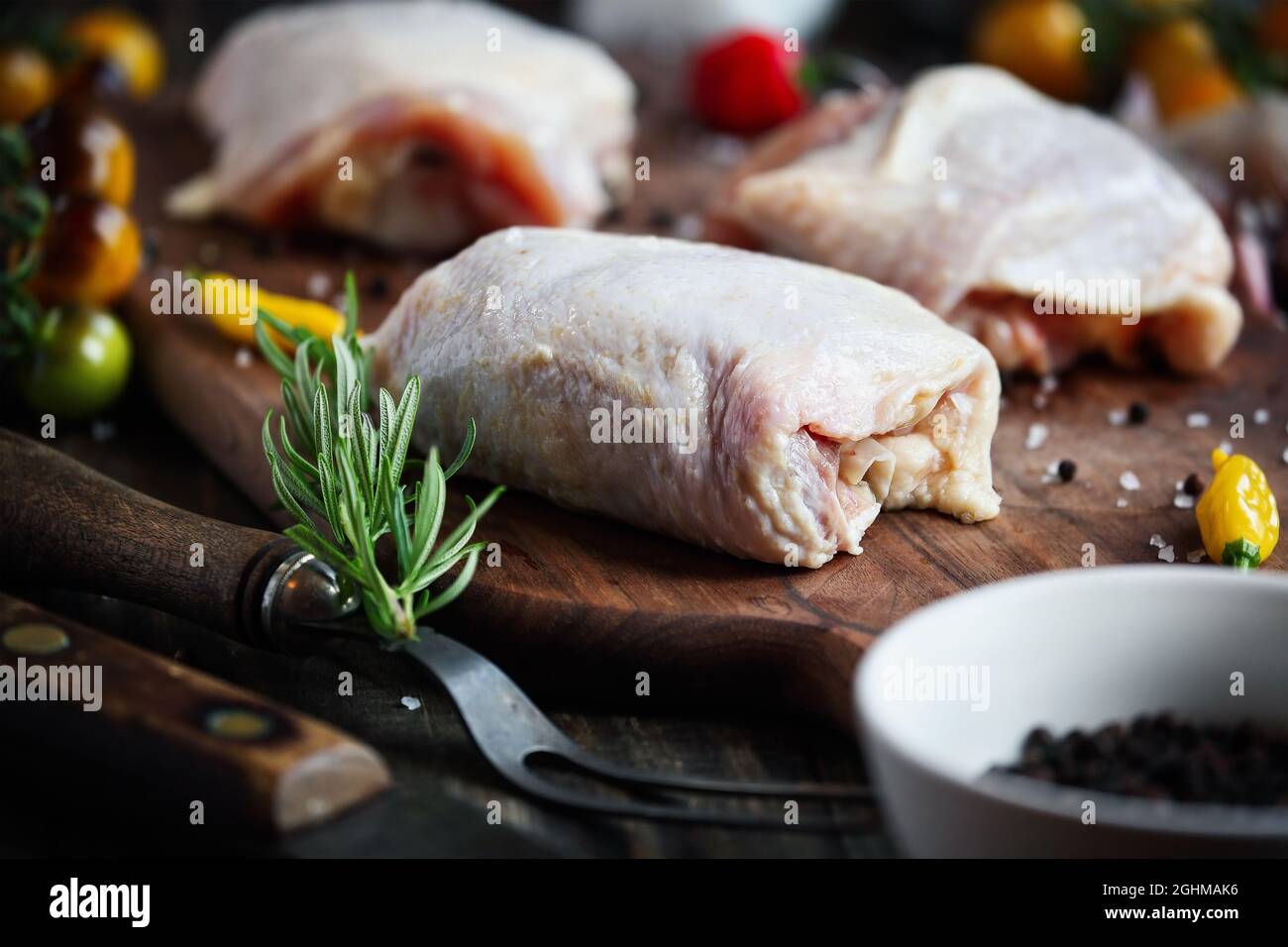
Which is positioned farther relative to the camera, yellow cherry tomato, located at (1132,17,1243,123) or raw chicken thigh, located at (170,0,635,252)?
yellow cherry tomato, located at (1132,17,1243,123)

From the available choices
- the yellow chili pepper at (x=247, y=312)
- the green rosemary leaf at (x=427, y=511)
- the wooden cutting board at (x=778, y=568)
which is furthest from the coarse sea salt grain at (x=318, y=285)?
the green rosemary leaf at (x=427, y=511)

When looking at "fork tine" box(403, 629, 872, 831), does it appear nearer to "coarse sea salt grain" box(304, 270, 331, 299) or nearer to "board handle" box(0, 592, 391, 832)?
"board handle" box(0, 592, 391, 832)

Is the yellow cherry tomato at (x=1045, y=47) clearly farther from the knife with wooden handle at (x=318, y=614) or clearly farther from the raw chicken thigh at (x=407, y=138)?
the knife with wooden handle at (x=318, y=614)

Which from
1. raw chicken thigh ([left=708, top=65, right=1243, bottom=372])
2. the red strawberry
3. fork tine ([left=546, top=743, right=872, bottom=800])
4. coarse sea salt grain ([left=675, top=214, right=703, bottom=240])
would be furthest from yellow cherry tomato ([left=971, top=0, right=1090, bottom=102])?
fork tine ([left=546, top=743, right=872, bottom=800])

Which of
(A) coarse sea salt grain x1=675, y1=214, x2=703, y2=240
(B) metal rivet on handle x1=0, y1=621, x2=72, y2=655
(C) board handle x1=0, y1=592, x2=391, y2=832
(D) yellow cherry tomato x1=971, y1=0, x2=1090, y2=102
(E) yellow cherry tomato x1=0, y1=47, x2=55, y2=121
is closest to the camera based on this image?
(C) board handle x1=0, y1=592, x2=391, y2=832

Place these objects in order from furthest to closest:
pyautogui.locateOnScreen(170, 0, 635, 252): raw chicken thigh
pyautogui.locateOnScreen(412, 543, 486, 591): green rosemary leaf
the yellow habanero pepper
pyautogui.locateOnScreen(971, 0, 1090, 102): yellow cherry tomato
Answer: pyautogui.locateOnScreen(971, 0, 1090, 102): yellow cherry tomato
pyautogui.locateOnScreen(170, 0, 635, 252): raw chicken thigh
the yellow habanero pepper
pyautogui.locateOnScreen(412, 543, 486, 591): green rosemary leaf

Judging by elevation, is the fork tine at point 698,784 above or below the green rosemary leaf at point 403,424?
below
